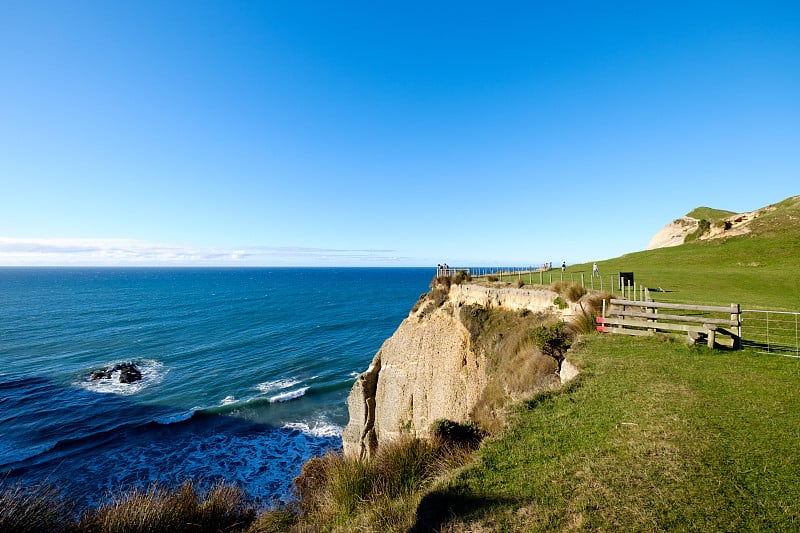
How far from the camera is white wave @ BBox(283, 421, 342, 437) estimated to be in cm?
2462

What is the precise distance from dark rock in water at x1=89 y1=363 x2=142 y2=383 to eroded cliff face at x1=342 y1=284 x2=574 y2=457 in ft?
74.1

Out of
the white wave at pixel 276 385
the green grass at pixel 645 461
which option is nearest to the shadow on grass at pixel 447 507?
the green grass at pixel 645 461

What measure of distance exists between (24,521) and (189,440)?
1919 centimetres

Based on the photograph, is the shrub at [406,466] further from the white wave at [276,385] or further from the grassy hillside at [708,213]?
the grassy hillside at [708,213]

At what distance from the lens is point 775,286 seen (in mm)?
20422

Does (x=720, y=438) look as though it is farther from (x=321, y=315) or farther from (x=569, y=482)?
(x=321, y=315)

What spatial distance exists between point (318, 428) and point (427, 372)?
10387 millimetres

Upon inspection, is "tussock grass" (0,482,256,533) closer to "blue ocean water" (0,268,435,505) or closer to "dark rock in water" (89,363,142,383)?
"blue ocean water" (0,268,435,505)

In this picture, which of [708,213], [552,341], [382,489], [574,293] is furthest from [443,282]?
[708,213]

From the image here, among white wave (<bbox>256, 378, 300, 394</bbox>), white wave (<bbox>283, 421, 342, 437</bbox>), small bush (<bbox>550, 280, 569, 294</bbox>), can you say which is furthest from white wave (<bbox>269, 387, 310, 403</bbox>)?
small bush (<bbox>550, 280, 569, 294</bbox>)

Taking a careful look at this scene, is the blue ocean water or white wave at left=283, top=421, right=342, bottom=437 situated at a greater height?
the blue ocean water

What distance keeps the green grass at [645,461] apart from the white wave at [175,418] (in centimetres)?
2602

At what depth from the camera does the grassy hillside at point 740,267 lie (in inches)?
716

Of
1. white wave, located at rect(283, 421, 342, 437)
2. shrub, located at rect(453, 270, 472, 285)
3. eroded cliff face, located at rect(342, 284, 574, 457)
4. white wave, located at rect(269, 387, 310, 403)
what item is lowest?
white wave, located at rect(283, 421, 342, 437)
